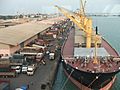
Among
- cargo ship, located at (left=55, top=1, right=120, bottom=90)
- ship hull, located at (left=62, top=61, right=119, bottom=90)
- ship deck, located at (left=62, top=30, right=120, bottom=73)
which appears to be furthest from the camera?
ship deck, located at (left=62, top=30, right=120, bottom=73)

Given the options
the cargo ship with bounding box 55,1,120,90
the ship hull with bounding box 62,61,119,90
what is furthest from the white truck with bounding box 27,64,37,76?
the ship hull with bounding box 62,61,119,90

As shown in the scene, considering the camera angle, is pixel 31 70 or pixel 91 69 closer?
pixel 91 69

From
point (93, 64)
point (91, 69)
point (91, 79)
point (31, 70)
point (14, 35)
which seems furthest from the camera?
point (14, 35)

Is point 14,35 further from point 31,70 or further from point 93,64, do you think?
point 93,64

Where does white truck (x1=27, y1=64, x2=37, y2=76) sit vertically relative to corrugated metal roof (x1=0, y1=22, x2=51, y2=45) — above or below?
below

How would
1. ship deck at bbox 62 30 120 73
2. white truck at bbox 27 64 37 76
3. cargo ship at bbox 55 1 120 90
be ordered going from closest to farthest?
1. cargo ship at bbox 55 1 120 90
2. ship deck at bbox 62 30 120 73
3. white truck at bbox 27 64 37 76

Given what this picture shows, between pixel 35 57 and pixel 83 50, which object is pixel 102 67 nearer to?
pixel 83 50

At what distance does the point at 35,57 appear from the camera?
26.5 meters

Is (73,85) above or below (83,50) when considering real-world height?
below

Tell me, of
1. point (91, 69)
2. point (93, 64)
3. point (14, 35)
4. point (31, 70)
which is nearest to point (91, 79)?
point (91, 69)

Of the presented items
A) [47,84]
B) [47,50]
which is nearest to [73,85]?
[47,84]

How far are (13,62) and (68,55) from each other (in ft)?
15.9

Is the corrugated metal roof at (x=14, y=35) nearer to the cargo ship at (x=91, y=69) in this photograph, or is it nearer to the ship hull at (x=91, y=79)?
the cargo ship at (x=91, y=69)

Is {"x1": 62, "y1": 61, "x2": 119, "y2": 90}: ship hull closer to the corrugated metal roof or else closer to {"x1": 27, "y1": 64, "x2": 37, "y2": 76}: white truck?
{"x1": 27, "y1": 64, "x2": 37, "y2": 76}: white truck
